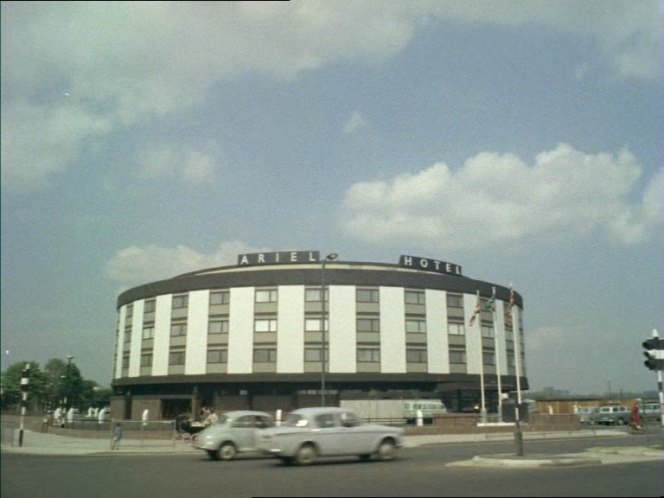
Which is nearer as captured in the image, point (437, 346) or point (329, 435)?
point (329, 435)

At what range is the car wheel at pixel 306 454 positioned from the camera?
11.5 meters

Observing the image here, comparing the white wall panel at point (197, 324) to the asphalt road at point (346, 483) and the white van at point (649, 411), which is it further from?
the asphalt road at point (346, 483)

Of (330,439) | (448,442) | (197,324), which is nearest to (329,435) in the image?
(330,439)

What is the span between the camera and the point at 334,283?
56594 mm

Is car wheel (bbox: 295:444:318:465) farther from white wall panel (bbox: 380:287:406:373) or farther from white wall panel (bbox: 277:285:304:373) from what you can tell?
white wall panel (bbox: 277:285:304:373)

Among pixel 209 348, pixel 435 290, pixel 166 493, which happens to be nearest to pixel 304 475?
pixel 166 493

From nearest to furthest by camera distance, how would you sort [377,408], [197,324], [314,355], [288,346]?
[377,408] → [314,355] → [288,346] → [197,324]

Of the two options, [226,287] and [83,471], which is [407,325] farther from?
[83,471]

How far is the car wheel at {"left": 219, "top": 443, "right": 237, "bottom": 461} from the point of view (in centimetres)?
1939

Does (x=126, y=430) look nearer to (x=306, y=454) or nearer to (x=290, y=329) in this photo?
(x=306, y=454)

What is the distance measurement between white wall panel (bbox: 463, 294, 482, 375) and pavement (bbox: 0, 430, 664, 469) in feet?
57.3

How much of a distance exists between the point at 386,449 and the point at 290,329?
53450mm

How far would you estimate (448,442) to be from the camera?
27.8 m

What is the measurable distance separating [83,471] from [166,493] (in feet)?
5.48
